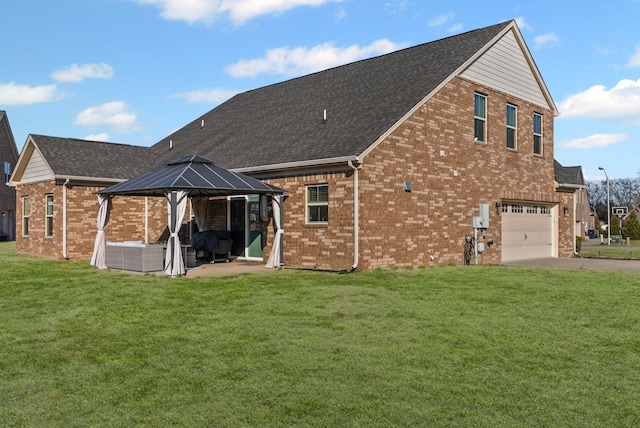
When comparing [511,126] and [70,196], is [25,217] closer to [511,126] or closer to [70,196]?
[70,196]

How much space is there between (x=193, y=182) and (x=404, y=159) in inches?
230

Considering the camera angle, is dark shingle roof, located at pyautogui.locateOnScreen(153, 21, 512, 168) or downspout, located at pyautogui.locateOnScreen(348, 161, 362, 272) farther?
dark shingle roof, located at pyautogui.locateOnScreen(153, 21, 512, 168)

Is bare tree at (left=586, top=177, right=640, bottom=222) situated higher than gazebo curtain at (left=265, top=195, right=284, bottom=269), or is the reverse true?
bare tree at (left=586, top=177, right=640, bottom=222)

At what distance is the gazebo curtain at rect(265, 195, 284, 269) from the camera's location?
15.8 meters

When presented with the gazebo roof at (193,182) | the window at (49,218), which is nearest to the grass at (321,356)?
the gazebo roof at (193,182)

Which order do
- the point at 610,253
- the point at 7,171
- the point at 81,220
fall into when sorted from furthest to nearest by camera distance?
1. the point at 7,171
2. the point at 610,253
3. the point at 81,220

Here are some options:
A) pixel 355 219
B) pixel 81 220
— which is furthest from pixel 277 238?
pixel 81 220

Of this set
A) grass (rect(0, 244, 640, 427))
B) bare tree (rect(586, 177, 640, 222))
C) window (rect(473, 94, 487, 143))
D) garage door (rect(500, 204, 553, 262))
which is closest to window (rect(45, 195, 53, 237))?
grass (rect(0, 244, 640, 427))

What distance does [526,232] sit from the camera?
20.8 meters

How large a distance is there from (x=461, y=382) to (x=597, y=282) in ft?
29.7

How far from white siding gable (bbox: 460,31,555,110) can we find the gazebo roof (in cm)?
784

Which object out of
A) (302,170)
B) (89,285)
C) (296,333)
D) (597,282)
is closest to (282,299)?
(296,333)

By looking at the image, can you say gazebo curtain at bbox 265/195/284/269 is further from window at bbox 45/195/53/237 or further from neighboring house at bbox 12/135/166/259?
window at bbox 45/195/53/237

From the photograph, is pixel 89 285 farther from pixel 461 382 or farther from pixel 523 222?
pixel 523 222
